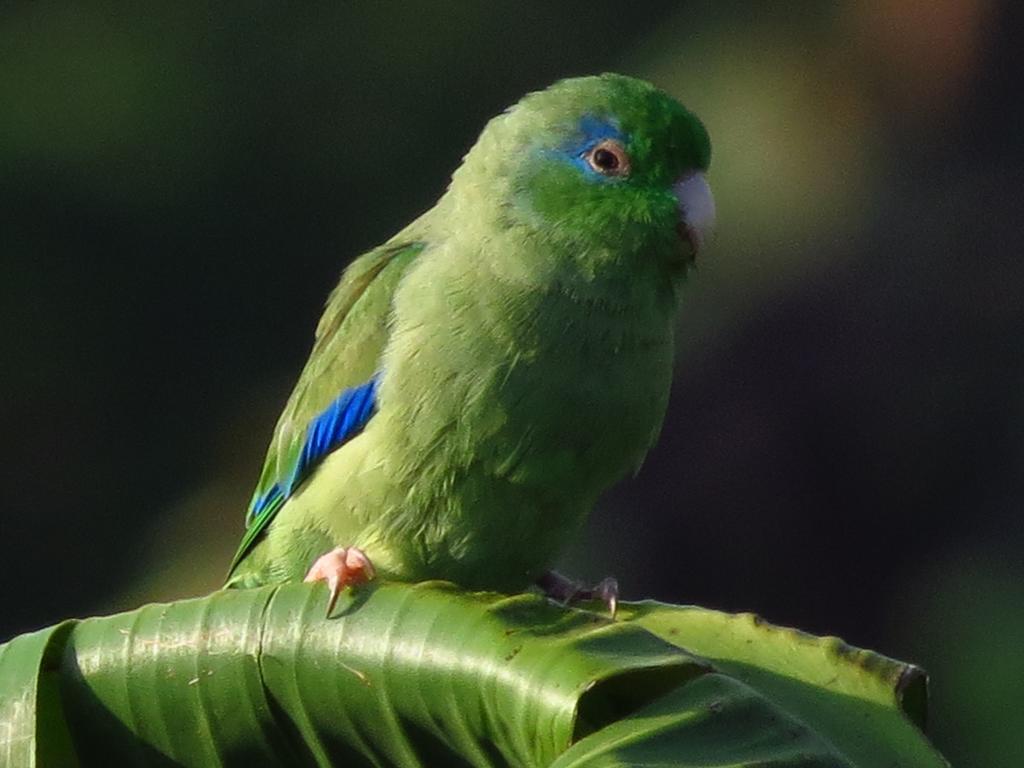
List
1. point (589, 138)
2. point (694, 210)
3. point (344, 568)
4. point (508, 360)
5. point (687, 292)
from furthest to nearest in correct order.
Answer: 1. point (687, 292)
2. point (589, 138)
3. point (694, 210)
4. point (508, 360)
5. point (344, 568)

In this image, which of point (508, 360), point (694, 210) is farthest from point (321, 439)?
point (694, 210)

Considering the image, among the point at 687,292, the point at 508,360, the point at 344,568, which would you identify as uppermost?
the point at 508,360

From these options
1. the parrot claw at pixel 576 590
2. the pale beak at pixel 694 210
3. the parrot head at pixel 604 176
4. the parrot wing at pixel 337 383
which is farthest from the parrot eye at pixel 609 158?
the parrot claw at pixel 576 590

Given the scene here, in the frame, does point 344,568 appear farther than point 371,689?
Yes

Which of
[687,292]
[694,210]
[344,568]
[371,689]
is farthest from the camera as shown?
[687,292]

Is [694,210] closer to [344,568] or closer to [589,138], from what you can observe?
[589,138]

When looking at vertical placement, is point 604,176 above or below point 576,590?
above

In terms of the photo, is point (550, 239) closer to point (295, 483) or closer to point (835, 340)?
point (295, 483)

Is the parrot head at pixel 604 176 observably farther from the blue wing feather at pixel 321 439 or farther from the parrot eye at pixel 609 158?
the blue wing feather at pixel 321 439
